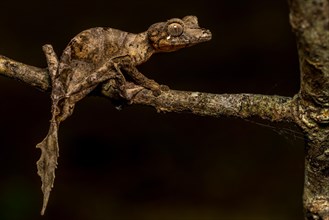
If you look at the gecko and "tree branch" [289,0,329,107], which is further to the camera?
the gecko

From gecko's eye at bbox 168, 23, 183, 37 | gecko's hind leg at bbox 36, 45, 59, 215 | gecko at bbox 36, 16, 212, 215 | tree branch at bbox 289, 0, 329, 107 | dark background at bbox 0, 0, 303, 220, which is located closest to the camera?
tree branch at bbox 289, 0, 329, 107

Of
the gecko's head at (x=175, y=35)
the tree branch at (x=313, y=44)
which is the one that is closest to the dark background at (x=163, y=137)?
the gecko's head at (x=175, y=35)

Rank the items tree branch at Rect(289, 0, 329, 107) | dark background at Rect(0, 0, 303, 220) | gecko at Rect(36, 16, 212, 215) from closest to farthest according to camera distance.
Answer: tree branch at Rect(289, 0, 329, 107) < gecko at Rect(36, 16, 212, 215) < dark background at Rect(0, 0, 303, 220)

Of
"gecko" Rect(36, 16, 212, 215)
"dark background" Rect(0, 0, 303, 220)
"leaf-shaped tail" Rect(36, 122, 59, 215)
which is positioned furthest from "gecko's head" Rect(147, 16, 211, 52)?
"dark background" Rect(0, 0, 303, 220)

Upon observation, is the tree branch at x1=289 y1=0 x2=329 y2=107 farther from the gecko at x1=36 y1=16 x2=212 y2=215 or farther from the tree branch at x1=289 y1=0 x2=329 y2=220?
the gecko at x1=36 y1=16 x2=212 y2=215

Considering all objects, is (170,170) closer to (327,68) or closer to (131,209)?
(131,209)

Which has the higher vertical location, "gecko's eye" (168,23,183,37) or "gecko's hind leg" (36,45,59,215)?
"gecko's eye" (168,23,183,37)

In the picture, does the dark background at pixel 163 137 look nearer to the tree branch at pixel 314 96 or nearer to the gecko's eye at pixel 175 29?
the gecko's eye at pixel 175 29
